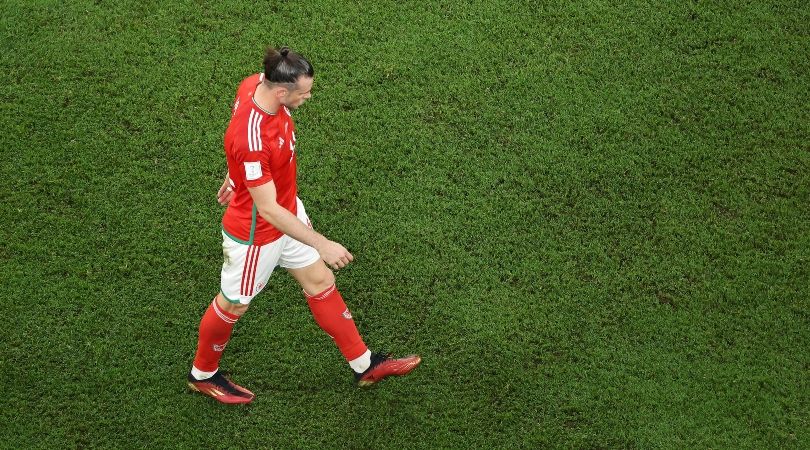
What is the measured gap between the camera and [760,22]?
6305mm

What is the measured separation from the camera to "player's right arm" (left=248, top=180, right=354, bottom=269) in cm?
415

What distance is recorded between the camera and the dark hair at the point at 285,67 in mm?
4070

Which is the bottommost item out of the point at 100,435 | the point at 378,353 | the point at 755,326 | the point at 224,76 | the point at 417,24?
the point at 100,435

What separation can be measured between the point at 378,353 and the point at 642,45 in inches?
111

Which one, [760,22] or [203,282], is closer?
[203,282]

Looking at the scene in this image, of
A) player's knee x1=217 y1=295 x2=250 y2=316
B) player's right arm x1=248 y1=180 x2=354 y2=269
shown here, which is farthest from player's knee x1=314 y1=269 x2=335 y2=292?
player's right arm x1=248 y1=180 x2=354 y2=269

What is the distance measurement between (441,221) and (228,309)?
1.54m

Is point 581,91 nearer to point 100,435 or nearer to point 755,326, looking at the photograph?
point 755,326

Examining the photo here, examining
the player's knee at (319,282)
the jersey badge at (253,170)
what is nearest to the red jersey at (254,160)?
the jersey badge at (253,170)

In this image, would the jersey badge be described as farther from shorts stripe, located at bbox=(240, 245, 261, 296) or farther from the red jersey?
shorts stripe, located at bbox=(240, 245, 261, 296)

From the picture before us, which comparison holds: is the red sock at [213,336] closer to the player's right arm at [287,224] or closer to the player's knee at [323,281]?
the player's knee at [323,281]

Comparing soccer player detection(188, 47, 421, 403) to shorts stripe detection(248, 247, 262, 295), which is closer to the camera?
soccer player detection(188, 47, 421, 403)

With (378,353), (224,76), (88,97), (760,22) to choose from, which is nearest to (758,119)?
(760,22)

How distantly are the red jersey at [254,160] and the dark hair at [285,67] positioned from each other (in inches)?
7.3
